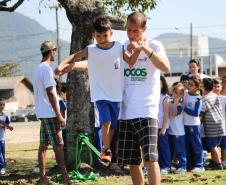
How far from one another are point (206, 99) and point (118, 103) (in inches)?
175

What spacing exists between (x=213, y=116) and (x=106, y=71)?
15.2 ft

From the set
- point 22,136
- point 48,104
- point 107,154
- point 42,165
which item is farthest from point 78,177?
point 22,136

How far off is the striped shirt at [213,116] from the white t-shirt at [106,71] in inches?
176

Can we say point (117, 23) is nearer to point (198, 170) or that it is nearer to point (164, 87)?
point (164, 87)

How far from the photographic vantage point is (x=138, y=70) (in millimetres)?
6047

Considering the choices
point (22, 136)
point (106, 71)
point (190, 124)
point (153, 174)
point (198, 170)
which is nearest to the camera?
point (153, 174)

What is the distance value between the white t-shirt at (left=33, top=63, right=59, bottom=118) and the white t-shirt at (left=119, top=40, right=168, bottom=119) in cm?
232

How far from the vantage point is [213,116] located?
10.6 meters

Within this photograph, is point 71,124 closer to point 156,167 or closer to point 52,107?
point 52,107

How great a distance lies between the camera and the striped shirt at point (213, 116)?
10.6m

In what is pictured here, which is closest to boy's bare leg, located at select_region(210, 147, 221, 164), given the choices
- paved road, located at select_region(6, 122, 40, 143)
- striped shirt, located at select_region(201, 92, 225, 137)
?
striped shirt, located at select_region(201, 92, 225, 137)

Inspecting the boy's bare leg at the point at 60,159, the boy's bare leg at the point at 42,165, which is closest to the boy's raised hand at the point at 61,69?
the boy's bare leg at the point at 60,159

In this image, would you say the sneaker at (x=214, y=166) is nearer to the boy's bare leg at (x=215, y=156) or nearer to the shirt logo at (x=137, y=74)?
the boy's bare leg at (x=215, y=156)

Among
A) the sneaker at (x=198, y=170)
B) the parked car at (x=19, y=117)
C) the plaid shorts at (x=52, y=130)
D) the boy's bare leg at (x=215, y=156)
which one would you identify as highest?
the plaid shorts at (x=52, y=130)
